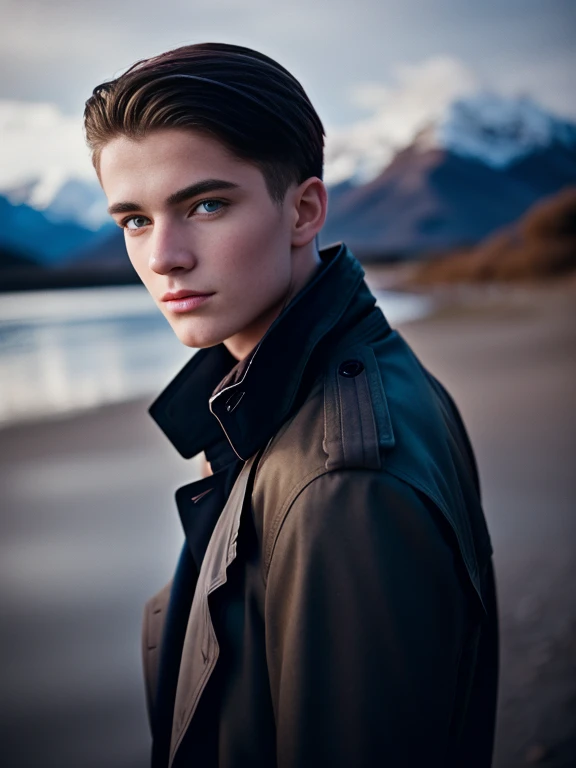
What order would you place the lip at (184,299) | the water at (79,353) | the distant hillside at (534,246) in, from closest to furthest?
the lip at (184,299) < the water at (79,353) < the distant hillside at (534,246)

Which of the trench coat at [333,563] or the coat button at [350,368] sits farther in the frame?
the coat button at [350,368]

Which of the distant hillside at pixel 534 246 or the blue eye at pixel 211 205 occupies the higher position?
the distant hillside at pixel 534 246

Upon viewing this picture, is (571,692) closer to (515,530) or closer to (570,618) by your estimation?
(570,618)

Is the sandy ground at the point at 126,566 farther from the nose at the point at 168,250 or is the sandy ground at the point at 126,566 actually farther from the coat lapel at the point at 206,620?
the nose at the point at 168,250

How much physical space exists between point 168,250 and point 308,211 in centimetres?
22

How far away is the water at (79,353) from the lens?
21.4 ft

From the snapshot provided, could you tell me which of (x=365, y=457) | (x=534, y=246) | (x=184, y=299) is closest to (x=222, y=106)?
(x=184, y=299)

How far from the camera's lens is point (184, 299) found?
85 cm

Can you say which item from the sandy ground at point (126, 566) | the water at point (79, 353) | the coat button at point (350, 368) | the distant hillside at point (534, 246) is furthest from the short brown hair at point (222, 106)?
the distant hillside at point (534, 246)

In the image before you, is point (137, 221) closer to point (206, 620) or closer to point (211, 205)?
point (211, 205)

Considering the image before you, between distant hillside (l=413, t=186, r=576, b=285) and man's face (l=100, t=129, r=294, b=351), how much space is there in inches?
568

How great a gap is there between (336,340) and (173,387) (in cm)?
34

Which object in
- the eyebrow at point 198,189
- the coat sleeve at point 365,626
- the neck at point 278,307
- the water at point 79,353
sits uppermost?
the water at point 79,353

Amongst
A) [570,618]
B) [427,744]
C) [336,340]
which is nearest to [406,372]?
[336,340]
